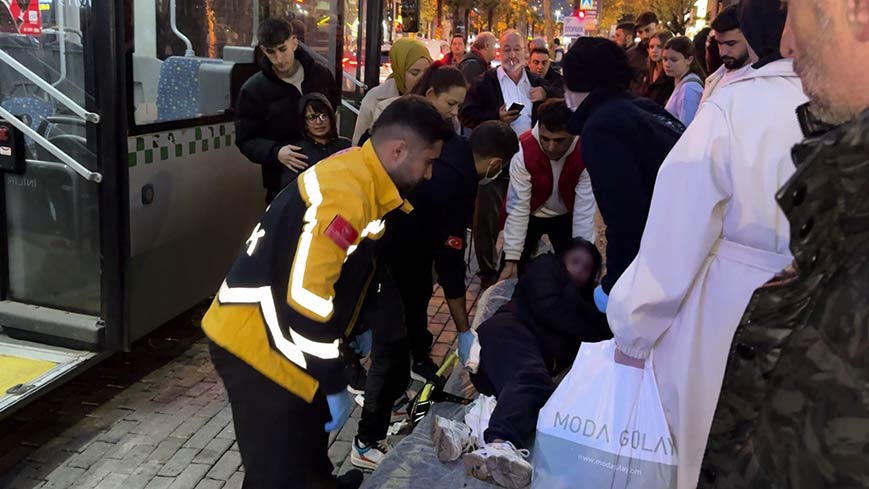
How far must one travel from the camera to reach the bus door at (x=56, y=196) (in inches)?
135

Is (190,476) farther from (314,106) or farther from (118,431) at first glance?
(314,106)

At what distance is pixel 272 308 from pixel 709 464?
141 cm

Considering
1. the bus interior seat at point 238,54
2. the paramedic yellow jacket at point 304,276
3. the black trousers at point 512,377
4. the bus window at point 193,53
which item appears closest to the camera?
the paramedic yellow jacket at point 304,276

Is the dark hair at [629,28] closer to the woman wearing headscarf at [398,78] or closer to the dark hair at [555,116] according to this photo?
the woman wearing headscarf at [398,78]

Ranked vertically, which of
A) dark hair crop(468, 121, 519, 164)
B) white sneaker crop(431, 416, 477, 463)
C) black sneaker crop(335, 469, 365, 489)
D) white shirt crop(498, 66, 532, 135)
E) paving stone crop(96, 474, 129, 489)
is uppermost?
white shirt crop(498, 66, 532, 135)

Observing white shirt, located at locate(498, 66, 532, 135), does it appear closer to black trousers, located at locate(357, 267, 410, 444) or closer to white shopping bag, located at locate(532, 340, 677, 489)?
black trousers, located at locate(357, 267, 410, 444)

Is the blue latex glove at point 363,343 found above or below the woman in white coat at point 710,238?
below

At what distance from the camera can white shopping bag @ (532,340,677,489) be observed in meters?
2.23

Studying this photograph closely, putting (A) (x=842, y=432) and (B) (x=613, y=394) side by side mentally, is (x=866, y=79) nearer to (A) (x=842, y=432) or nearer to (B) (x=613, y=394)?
(A) (x=842, y=432)

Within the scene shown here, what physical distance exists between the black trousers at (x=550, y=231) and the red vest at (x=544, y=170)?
178 mm

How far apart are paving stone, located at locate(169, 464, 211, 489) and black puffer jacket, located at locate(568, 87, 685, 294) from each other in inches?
82.4

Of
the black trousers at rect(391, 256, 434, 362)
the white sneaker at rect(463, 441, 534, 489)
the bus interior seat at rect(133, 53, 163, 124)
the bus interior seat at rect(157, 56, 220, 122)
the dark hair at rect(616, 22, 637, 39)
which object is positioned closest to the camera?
the white sneaker at rect(463, 441, 534, 489)

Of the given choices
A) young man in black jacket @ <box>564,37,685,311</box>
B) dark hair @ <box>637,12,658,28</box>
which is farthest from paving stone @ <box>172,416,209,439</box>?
dark hair @ <box>637,12,658,28</box>

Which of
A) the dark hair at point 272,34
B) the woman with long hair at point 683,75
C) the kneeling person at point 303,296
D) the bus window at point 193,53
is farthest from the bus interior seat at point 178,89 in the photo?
the woman with long hair at point 683,75
